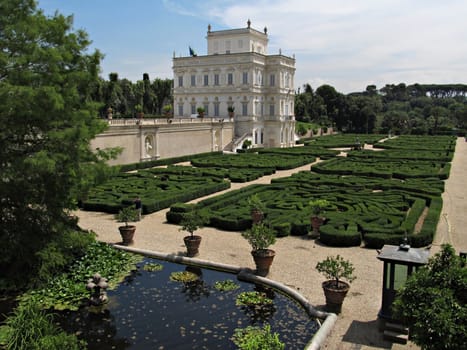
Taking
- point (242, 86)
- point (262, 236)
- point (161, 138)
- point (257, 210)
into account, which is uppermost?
point (242, 86)

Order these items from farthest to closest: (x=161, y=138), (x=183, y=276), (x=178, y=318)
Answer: (x=161, y=138), (x=183, y=276), (x=178, y=318)

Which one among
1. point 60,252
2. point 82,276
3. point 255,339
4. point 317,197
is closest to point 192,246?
point 82,276

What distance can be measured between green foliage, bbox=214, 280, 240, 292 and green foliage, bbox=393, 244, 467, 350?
5161 millimetres

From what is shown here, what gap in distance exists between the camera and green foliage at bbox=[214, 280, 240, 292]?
11.1 m

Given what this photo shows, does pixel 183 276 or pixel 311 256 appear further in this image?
pixel 311 256

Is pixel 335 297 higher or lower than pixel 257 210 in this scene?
lower

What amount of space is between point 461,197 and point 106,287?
17904 millimetres

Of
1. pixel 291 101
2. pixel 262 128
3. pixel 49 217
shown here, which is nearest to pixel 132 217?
pixel 49 217

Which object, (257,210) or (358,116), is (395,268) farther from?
(358,116)

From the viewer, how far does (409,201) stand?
1950cm

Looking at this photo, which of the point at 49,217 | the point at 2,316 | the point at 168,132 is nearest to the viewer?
the point at 2,316

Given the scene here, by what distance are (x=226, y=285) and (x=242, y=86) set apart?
42.5 m

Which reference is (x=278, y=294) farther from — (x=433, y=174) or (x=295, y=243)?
(x=433, y=174)

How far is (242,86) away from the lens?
51.9m
